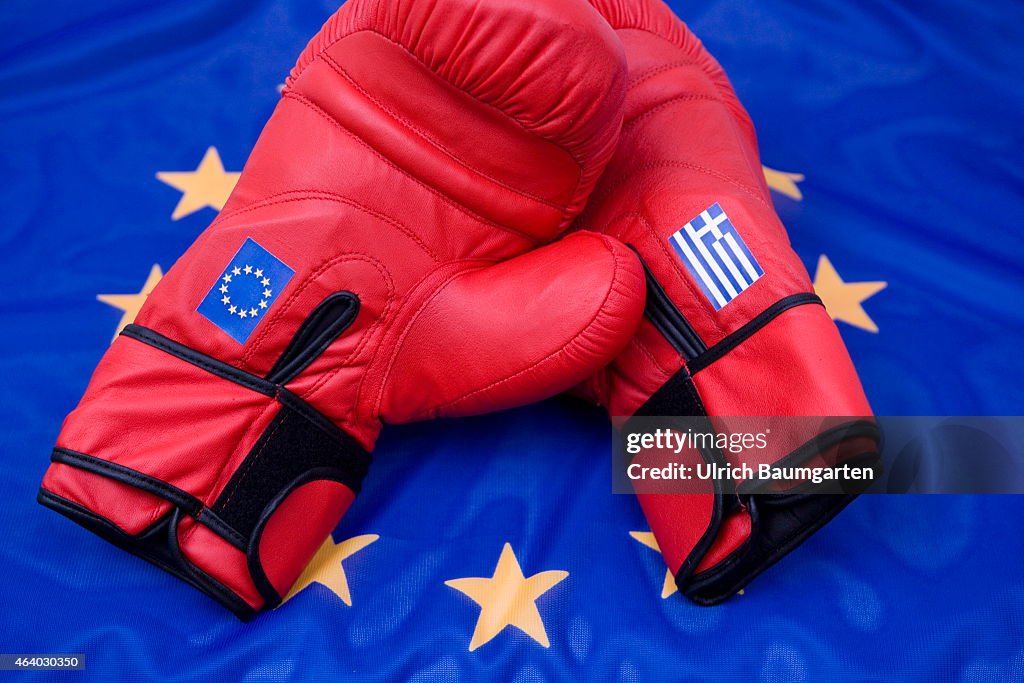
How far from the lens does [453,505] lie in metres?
1.12

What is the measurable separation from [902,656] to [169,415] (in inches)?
34.7

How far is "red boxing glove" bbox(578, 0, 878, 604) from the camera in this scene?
95 cm

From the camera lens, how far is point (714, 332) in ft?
3.30

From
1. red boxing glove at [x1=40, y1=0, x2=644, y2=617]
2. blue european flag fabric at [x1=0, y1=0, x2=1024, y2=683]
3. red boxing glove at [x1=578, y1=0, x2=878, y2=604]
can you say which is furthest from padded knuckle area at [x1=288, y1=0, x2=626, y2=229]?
blue european flag fabric at [x1=0, y1=0, x2=1024, y2=683]

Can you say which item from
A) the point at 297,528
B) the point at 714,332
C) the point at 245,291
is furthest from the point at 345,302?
the point at 714,332

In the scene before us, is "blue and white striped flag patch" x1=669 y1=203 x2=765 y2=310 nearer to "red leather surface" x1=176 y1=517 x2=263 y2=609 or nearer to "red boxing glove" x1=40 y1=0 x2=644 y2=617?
"red boxing glove" x1=40 y1=0 x2=644 y2=617

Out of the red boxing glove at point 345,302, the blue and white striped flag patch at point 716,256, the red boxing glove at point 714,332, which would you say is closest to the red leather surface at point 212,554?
the red boxing glove at point 345,302

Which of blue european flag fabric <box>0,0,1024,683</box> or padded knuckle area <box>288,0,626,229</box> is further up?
padded knuckle area <box>288,0,626,229</box>

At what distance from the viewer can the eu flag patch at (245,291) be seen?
0.96 metres

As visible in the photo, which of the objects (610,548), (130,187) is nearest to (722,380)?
(610,548)

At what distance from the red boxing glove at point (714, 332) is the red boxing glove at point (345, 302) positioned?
0.09 metres

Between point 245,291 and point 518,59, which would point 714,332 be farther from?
point 245,291

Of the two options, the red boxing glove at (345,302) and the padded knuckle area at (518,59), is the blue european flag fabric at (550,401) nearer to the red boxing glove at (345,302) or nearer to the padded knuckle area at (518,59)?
the red boxing glove at (345,302)

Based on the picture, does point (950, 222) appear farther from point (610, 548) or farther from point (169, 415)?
point (169, 415)
